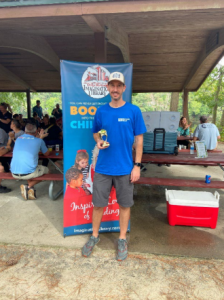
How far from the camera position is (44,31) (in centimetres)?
476

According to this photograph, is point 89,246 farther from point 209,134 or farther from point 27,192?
point 209,134

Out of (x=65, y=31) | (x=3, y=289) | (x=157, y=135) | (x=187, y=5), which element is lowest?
(x=3, y=289)

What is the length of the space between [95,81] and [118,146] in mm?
Answer: 894

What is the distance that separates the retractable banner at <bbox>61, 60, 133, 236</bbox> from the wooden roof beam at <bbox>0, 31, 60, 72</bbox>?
3662 mm

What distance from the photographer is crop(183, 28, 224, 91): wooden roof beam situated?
4891 mm

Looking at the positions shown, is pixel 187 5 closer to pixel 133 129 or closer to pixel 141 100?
pixel 133 129

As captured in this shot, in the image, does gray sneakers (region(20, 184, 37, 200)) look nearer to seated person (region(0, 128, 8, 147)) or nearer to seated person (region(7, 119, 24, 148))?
seated person (region(7, 119, 24, 148))

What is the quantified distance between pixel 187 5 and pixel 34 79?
9346mm

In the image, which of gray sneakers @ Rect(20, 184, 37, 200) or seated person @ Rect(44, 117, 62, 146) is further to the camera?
seated person @ Rect(44, 117, 62, 146)

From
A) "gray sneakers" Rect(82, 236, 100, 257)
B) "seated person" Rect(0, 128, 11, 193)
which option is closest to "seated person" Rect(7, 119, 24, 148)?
"seated person" Rect(0, 128, 11, 193)

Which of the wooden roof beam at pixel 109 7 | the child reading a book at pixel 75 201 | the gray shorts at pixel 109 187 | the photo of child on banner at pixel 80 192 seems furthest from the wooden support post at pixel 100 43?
the gray shorts at pixel 109 187

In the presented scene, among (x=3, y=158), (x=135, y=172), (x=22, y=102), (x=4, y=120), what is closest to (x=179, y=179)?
(x=135, y=172)

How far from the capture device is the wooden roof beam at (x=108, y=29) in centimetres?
308

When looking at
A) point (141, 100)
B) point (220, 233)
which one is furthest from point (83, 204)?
point (141, 100)
